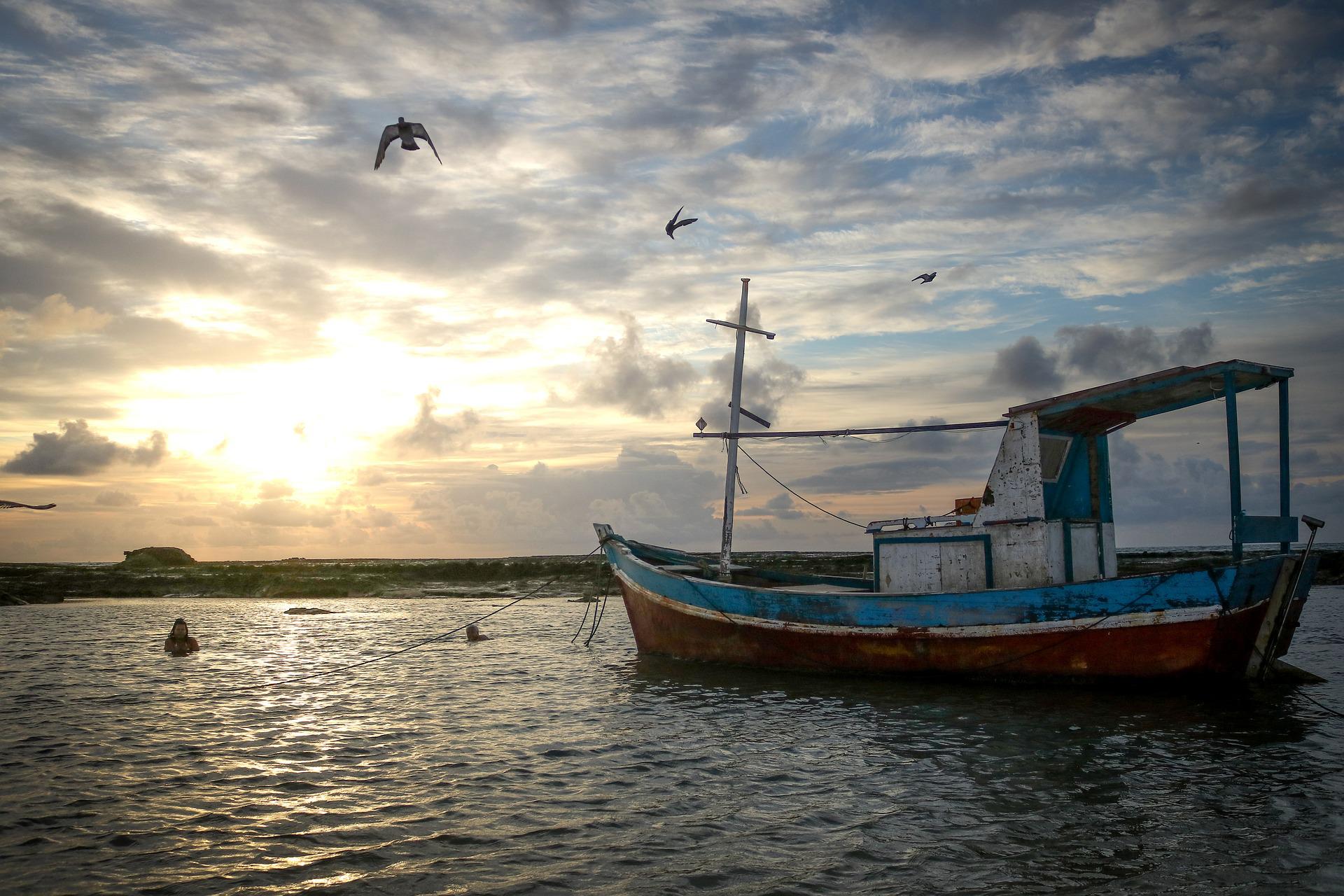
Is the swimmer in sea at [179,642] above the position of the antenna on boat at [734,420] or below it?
below

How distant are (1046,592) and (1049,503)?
248 cm

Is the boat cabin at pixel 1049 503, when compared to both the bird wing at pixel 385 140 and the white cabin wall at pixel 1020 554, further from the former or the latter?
the bird wing at pixel 385 140

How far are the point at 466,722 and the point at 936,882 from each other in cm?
885

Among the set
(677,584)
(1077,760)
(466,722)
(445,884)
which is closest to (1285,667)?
(1077,760)

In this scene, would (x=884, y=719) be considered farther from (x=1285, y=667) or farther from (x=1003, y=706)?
(x=1285, y=667)

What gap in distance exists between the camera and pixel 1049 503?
55.1 feet

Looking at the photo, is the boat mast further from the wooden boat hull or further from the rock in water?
Answer: the rock in water

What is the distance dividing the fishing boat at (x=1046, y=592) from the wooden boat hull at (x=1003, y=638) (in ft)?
0.09

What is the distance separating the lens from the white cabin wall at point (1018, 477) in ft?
53.2

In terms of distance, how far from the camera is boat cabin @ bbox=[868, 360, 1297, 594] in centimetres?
1536

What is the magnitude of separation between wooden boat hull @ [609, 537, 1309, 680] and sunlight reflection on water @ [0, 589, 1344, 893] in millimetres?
532

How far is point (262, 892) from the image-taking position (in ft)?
22.7

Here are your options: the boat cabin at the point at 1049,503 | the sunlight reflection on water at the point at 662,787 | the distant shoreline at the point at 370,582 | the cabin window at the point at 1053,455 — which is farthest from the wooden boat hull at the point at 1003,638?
the distant shoreline at the point at 370,582

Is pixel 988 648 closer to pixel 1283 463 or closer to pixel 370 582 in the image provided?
pixel 1283 463
